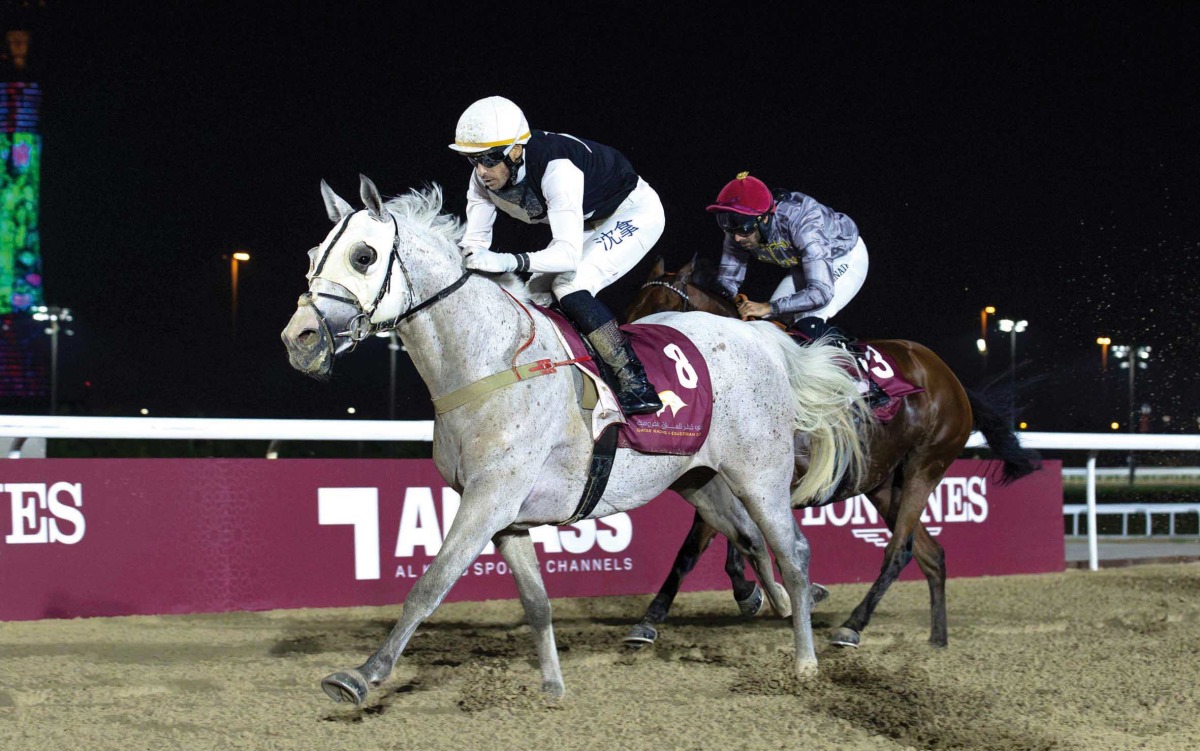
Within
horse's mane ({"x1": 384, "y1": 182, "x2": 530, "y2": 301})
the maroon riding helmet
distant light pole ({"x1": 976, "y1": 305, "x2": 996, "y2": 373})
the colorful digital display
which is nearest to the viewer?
horse's mane ({"x1": 384, "y1": 182, "x2": 530, "y2": 301})

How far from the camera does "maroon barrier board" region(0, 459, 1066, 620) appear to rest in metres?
5.41

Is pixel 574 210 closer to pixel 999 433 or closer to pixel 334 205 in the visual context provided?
pixel 334 205

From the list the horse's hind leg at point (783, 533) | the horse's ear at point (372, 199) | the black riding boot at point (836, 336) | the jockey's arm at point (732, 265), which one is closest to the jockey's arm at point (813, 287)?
the black riding boot at point (836, 336)

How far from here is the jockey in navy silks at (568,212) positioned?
145 inches

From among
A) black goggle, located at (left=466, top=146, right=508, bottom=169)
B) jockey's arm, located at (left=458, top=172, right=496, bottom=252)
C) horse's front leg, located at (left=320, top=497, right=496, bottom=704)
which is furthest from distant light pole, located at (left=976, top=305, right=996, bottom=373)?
horse's front leg, located at (left=320, top=497, right=496, bottom=704)

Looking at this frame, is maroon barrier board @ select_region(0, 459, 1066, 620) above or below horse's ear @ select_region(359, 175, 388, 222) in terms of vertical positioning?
below

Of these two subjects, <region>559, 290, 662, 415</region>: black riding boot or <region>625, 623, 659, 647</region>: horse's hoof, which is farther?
<region>625, 623, 659, 647</region>: horse's hoof

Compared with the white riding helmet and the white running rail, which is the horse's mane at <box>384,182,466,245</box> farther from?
the white running rail

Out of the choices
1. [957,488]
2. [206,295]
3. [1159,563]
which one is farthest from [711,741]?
[206,295]

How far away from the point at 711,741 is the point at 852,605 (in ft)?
11.5

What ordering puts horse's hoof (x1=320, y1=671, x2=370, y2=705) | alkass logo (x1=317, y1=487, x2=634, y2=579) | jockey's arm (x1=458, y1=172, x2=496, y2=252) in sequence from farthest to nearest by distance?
alkass logo (x1=317, y1=487, x2=634, y2=579)
jockey's arm (x1=458, y1=172, x2=496, y2=252)
horse's hoof (x1=320, y1=671, x2=370, y2=705)

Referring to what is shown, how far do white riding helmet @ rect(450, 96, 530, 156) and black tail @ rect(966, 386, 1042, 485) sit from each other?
350cm

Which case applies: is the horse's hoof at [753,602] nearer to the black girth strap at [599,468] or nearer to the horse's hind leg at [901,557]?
the horse's hind leg at [901,557]

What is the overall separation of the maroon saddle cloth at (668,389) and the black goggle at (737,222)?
3.93 feet
